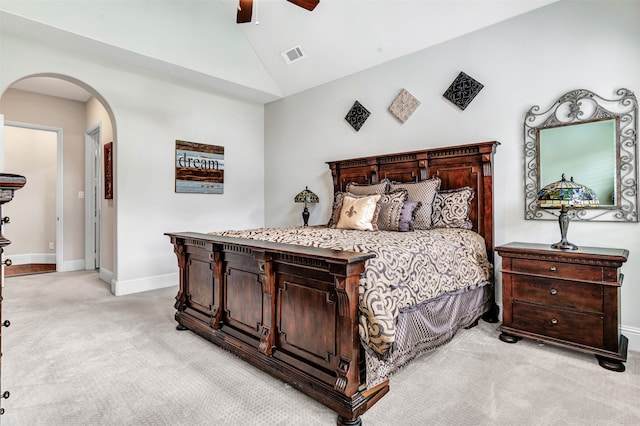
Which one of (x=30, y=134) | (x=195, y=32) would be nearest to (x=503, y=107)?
(x=195, y=32)

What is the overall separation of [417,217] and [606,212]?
4.80 ft

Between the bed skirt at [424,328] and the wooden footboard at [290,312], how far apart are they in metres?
0.10

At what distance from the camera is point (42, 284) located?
4672 mm

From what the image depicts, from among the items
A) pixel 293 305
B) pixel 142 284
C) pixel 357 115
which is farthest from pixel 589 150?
pixel 142 284

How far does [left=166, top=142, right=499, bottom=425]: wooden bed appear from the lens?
5.75 ft

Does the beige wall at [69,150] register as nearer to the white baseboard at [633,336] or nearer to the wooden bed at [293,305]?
the wooden bed at [293,305]

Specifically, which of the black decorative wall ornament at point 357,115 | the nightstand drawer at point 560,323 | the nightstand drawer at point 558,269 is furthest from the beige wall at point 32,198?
the nightstand drawer at point 560,323

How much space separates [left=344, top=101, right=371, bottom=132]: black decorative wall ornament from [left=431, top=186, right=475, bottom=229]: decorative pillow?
1.55 m

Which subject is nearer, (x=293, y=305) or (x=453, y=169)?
(x=293, y=305)

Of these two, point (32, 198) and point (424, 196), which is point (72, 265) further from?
point (424, 196)

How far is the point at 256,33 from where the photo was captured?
15.3ft

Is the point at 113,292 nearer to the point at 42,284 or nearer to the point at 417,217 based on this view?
the point at 42,284

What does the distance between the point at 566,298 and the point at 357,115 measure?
303 centimetres

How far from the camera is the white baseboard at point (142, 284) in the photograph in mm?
4199
